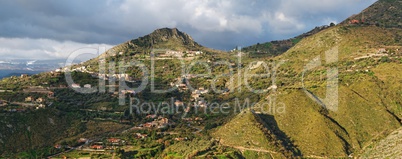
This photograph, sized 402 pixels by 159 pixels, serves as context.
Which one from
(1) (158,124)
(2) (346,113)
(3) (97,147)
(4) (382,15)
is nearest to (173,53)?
(4) (382,15)

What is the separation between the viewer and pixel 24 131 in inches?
2746

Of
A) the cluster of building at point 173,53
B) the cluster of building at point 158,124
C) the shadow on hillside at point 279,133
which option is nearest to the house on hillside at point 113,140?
the cluster of building at point 158,124

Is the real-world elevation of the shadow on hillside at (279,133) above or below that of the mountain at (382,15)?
below

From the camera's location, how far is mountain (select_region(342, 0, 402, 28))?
487 ft

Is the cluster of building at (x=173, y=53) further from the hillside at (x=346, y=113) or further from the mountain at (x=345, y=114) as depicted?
the hillside at (x=346, y=113)

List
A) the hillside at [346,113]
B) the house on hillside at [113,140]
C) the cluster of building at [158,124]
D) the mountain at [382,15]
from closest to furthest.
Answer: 1. the hillside at [346,113]
2. the house on hillside at [113,140]
3. the cluster of building at [158,124]
4. the mountain at [382,15]

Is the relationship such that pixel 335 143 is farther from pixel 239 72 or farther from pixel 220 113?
pixel 239 72

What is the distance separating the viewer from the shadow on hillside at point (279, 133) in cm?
5893

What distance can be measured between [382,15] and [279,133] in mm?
123752

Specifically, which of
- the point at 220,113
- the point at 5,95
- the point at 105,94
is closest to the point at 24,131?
the point at 5,95

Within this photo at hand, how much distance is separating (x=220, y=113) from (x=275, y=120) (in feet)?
74.9

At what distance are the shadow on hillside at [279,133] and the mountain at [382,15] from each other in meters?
98.3

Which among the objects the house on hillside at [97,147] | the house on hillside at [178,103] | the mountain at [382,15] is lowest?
the house on hillside at [97,147]

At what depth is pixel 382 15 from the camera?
529 ft
